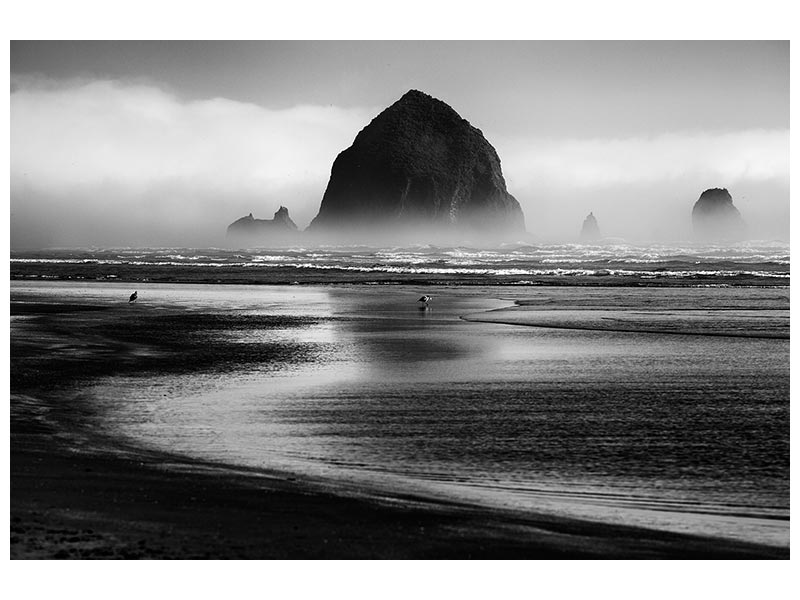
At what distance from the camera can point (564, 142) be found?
47.1ft

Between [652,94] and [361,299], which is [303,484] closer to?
[652,94]

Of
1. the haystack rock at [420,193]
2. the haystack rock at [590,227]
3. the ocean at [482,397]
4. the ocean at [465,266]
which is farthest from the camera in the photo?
the haystack rock at [420,193]

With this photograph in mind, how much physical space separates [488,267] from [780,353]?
30.6 metres

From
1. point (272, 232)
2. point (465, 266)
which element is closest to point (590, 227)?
point (465, 266)

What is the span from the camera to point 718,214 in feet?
67.1

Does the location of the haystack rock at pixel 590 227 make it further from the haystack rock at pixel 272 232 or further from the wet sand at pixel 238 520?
the haystack rock at pixel 272 232

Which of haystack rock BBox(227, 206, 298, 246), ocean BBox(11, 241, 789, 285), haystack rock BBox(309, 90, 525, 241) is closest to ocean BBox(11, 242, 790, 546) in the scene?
ocean BBox(11, 241, 789, 285)

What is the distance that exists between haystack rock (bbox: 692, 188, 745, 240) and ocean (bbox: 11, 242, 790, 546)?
80.5 inches

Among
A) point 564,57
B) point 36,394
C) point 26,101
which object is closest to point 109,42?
point 26,101

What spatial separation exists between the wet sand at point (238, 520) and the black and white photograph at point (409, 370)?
0.9 inches

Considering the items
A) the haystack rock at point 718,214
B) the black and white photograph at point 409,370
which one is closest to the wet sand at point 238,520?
the black and white photograph at point 409,370

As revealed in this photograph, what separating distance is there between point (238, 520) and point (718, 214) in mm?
17044

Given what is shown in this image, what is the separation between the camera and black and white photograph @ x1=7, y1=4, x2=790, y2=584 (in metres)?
6.05

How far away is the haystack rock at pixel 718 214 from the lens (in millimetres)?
17328
